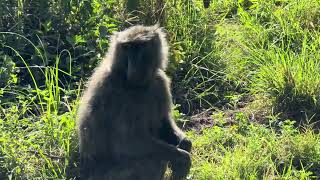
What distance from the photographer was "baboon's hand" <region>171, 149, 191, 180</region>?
4859 millimetres

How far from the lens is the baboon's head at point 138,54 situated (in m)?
4.63

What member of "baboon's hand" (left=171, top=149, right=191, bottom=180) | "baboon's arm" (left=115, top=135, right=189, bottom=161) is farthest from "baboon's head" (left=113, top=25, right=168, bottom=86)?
"baboon's hand" (left=171, top=149, right=191, bottom=180)

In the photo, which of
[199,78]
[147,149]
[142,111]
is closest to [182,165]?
[147,149]

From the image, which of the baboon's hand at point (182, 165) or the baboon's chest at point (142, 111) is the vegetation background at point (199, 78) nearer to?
the baboon's hand at point (182, 165)

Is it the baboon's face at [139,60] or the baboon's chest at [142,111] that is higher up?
the baboon's face at [139,60]

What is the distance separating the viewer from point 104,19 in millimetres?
6566

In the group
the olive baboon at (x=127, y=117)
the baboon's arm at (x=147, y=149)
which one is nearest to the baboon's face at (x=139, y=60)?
the olive baboon at (x=127, y=117)

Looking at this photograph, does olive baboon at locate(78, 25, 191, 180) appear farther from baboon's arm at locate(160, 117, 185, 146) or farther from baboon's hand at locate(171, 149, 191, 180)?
baboon's arm at locate(160, 117, 185, 146)

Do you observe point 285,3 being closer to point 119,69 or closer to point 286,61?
point 286,61

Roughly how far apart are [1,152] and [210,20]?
257cm

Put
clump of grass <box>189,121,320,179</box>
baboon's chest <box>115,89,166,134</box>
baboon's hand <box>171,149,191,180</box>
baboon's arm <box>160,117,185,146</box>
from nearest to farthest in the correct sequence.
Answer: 1. baboon's chest <box>115,89,166,134</box>
2. baboon's hand <box>171,149,191,180</box>
3. baboon's arm <box>160,117,185,146</box>
4. clump of grass <box>189,121,320,179</box>

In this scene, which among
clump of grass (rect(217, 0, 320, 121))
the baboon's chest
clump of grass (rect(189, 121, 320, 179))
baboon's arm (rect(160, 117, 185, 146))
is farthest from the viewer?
clump of grass (rect(217, 0, 320, 121))

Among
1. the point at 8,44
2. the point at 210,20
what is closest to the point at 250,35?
the point at 210,20

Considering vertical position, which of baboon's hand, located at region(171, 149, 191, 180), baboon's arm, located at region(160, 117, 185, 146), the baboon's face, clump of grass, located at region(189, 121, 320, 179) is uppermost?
the baboon's face
